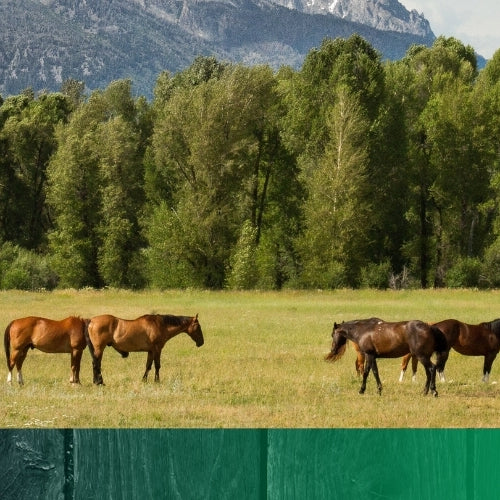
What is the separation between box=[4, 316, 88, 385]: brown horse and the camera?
53.0ft

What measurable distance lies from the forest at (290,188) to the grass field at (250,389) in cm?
1918

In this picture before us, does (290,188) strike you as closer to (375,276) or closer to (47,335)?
(375,276)

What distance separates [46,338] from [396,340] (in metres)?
6.78

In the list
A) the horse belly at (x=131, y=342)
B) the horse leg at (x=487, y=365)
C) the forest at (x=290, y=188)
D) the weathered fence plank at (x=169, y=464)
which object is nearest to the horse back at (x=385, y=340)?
the horse leg at (x=487, y=365)

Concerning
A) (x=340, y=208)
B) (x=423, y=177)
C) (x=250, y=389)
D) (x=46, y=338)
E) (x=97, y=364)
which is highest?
(x=423, y=177)

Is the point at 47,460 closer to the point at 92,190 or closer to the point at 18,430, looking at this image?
the point at 18,430

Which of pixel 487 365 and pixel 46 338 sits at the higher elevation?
pixel 46 338

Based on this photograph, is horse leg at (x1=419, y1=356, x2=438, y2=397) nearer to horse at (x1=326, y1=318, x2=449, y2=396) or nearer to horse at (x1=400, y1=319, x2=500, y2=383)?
horse at (x1=326, y1=318, x2=449, y2=396)

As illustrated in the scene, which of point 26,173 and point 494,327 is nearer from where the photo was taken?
point 494,327

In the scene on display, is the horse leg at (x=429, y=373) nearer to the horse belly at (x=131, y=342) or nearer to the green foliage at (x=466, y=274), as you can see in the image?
the horse belly at (x=131, y=342)

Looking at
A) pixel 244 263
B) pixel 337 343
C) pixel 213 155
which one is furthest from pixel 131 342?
pixel 213 155

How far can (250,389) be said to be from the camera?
54.0 ft

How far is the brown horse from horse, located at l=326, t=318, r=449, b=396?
5150 mm

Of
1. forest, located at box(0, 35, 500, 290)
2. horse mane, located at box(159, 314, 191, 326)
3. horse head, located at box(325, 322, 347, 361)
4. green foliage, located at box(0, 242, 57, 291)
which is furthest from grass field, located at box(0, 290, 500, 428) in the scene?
green foliage, located at box(0, 242, 57, 291)
